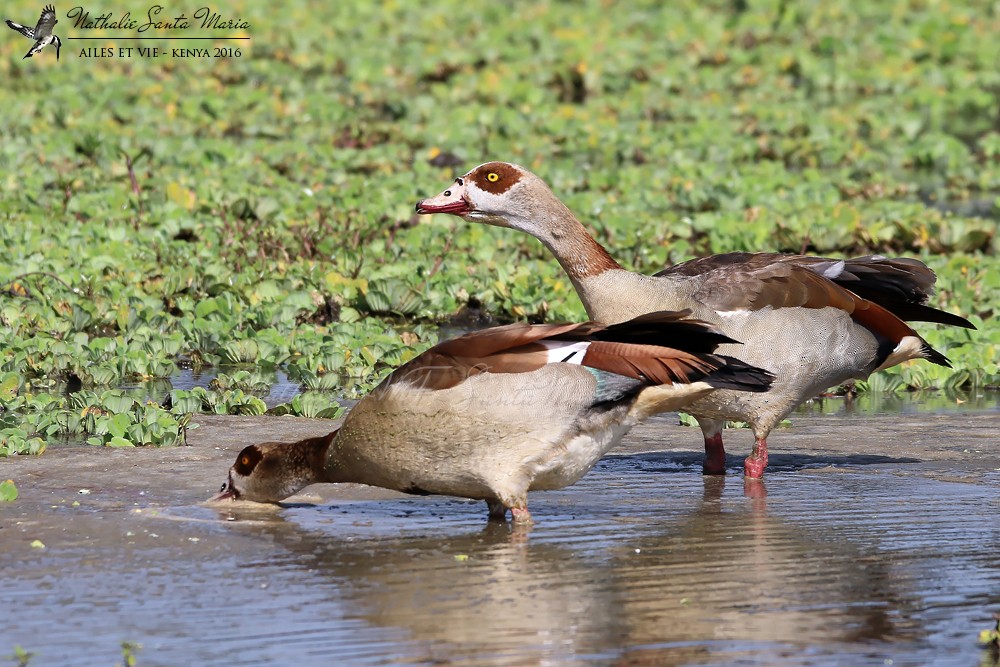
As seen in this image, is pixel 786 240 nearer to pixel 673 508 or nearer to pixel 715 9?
pixel 673 508

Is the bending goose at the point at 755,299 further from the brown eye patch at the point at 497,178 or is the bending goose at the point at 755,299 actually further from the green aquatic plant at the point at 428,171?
the green aquatic plant at the point at 428,171

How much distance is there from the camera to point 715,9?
20.6 meters

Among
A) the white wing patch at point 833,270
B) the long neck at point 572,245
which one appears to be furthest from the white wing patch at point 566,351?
the white wing patch at point 833,270

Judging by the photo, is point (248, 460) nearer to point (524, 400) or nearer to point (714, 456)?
point (524, 400)

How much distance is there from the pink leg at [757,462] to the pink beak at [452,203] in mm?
1622

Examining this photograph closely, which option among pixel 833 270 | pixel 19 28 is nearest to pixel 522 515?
pixel 833 270

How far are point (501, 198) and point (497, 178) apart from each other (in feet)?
0.29

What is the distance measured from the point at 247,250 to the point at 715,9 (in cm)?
1166

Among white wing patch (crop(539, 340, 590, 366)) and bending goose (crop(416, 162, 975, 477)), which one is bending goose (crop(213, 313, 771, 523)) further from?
bending goose (crop(416, 162, 975, 477))

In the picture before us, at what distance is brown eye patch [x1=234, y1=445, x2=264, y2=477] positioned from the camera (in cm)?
602

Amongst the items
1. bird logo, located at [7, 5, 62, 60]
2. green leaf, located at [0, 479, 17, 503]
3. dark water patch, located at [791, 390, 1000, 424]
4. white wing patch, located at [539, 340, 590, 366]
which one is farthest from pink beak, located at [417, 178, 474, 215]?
bird logo, located at [7, 5, 62, 60]

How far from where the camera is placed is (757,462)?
6730mm

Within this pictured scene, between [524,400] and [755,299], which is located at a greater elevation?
[755,299]

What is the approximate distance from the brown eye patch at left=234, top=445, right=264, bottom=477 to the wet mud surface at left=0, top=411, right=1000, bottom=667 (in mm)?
136
